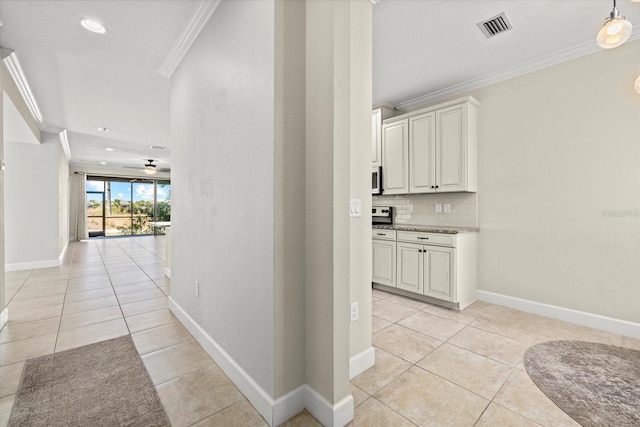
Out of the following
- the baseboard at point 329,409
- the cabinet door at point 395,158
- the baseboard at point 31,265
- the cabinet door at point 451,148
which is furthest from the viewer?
the baseboard at point 31,265

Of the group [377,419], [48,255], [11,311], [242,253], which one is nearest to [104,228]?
[48,255]

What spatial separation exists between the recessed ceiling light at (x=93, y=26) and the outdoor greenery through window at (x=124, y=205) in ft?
30.6

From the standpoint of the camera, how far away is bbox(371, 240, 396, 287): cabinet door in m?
3.68

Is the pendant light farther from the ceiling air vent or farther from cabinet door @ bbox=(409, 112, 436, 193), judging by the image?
cabinet door @ bbox=(409, 112, 436, 193)

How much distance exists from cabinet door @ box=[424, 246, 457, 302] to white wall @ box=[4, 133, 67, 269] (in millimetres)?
6886

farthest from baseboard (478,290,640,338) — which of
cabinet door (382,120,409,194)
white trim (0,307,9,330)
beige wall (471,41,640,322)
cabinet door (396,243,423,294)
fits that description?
white trim (0,307,9,330)

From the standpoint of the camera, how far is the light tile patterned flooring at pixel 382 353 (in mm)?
1600

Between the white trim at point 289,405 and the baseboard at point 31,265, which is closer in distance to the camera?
the white trim at point 289,405

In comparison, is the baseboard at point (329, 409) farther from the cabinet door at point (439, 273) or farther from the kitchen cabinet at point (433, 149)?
the kitchen cabinet at point (433, 149)

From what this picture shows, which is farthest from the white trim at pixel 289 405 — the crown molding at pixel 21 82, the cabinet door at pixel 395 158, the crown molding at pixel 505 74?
the crown molding at pixel 21 82

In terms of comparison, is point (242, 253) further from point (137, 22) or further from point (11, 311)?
point (11, 311)

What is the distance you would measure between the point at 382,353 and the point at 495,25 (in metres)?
3.01

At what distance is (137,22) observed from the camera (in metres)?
2.42

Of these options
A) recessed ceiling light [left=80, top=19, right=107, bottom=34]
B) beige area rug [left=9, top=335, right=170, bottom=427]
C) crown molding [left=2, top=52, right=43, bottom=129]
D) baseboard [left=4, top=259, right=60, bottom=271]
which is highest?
recessed ceiling light [left=80, top=19, right=107, bottom=34]
